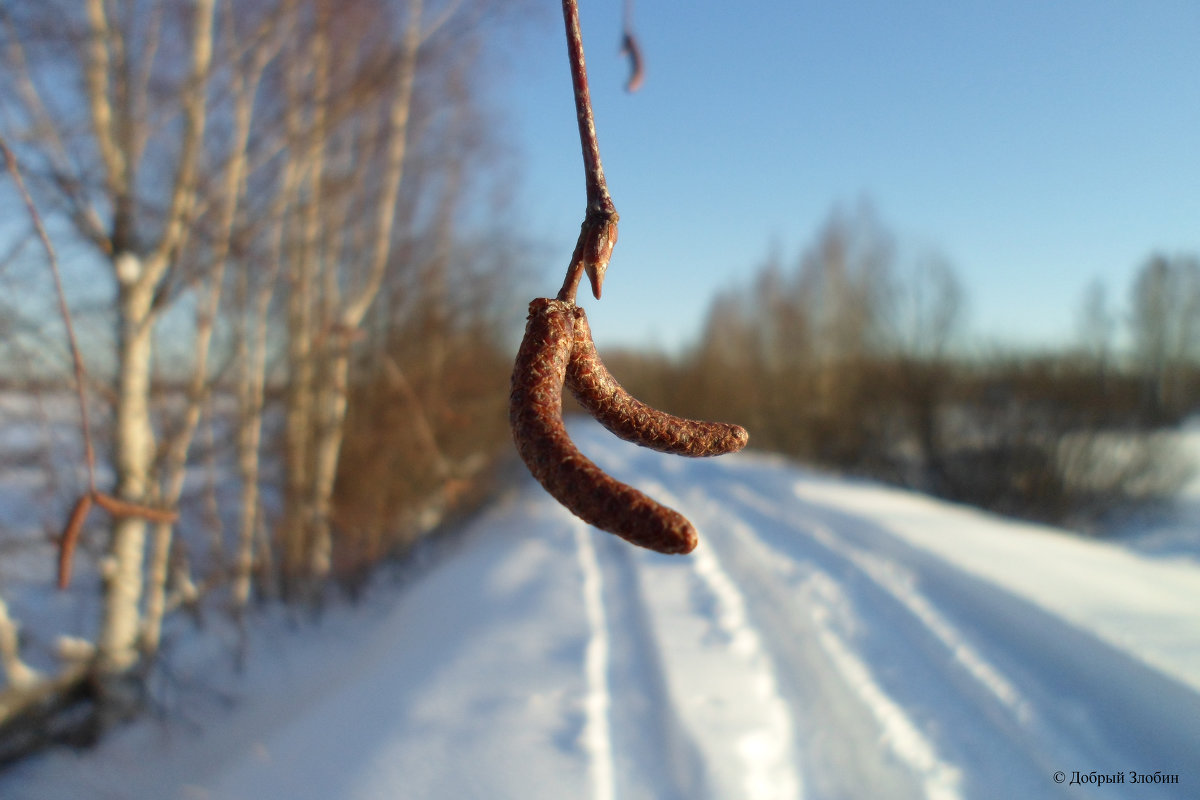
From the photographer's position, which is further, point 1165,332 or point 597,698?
point 1165,332

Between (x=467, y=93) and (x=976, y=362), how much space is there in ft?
30.9

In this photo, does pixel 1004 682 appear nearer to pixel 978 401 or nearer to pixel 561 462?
pixel 561 462

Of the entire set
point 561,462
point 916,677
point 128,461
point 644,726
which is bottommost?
point 644,726

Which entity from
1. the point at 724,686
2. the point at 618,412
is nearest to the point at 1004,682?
the point at 724,686

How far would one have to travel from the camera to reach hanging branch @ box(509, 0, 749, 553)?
36 centimetres

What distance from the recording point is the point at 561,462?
0.37 m

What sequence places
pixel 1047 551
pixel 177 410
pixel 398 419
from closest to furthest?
pixel 177 410 → pixel 1047 551 → pixel 398 419

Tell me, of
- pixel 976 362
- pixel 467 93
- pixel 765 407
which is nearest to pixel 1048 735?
pixel 467 93

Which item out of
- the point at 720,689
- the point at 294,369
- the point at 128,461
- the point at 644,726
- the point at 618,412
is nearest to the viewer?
the point at 618,412

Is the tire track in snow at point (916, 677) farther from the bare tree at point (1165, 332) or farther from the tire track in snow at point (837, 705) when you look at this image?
the bare tree at point (1165, 332)

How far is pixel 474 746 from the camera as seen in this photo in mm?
3004

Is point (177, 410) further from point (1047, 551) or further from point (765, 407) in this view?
point (765, 407)

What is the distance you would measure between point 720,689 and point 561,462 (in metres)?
3.60

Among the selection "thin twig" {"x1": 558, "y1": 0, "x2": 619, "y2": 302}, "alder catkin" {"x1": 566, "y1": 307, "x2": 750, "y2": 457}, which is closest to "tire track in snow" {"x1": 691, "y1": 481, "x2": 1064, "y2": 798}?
"alder catkin" {"x1": 566, "y1": 307, "x2": 750, "y2": 457}
